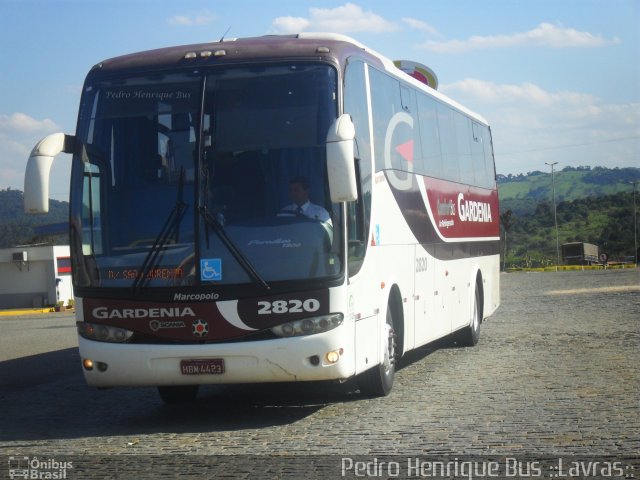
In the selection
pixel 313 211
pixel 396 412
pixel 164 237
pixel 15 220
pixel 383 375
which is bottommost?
pixel 396 412

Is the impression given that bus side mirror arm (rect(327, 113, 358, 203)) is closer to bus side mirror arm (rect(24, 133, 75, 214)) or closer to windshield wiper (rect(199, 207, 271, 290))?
windshield wiper (rect(199, 207, 271, 290))

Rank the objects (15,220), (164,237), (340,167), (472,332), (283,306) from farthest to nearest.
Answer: (15,220) → (472,332) → (164,237) → (283,306) → (340,167)

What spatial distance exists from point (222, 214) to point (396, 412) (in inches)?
102

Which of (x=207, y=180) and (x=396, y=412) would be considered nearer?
(x=207, y=180)

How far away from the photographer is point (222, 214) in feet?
32.2

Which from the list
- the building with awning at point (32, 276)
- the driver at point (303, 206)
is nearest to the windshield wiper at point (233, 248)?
the driver at point (303, 206)

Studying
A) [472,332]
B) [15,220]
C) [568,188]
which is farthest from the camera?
[568,188]

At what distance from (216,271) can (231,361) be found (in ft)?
2.85

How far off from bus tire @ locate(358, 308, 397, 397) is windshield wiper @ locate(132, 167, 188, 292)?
2718 mm

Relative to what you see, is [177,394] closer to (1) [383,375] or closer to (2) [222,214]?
(1) [383,375]

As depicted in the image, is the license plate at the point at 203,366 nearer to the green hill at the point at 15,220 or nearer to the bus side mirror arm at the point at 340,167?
the bus side mirror arm at the point at 340,167

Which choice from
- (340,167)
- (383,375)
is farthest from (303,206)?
(383,375)

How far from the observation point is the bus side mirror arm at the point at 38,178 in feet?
31.8

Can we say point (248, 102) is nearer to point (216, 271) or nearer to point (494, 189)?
point (216, 271)
